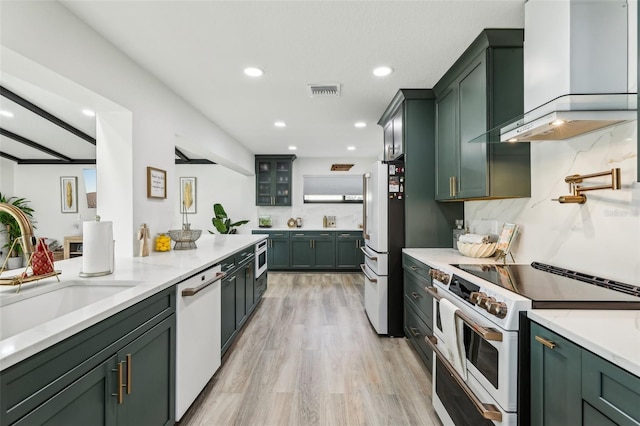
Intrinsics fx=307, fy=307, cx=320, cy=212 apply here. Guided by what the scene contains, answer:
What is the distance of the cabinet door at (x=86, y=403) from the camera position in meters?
0.93

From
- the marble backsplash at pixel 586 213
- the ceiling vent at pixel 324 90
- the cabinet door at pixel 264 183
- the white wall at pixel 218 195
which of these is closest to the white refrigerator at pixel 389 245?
the ceiling vent at pixel 324 90

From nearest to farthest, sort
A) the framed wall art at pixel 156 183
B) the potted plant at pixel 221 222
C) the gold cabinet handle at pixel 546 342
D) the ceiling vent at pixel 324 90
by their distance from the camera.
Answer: the gold cabinet handle at pixel 546 342, the framed wall art at pixel 156 183, the ceiling vent at pixel 324 90, the potted plant at pixel 221 222

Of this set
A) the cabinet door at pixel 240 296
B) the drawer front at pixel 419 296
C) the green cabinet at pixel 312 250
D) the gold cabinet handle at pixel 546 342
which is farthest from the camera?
the green cabinet at pixel 312 250

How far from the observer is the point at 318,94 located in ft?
10.1

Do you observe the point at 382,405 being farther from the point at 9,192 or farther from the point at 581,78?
the point at 9,192

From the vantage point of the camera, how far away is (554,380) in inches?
43.0

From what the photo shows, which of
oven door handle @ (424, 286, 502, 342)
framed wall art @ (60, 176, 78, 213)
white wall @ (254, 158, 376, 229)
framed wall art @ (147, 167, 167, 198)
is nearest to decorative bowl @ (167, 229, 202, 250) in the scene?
framed wall art @ (147, 167, 167, 198)

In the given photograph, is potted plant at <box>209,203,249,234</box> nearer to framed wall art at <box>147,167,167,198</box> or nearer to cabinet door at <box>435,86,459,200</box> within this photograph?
framed wall art at <box>147,167,167,198</box>

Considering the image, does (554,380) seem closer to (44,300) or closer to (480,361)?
(480,361)

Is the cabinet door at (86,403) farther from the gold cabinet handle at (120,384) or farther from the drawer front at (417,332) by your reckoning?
the drawer front at (417,332)

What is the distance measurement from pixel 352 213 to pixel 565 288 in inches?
221

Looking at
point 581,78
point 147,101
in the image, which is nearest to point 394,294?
point 581,78

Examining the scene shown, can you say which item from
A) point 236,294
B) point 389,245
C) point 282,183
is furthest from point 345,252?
point 236,294

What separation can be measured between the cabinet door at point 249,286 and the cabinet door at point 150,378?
1.62 meters
